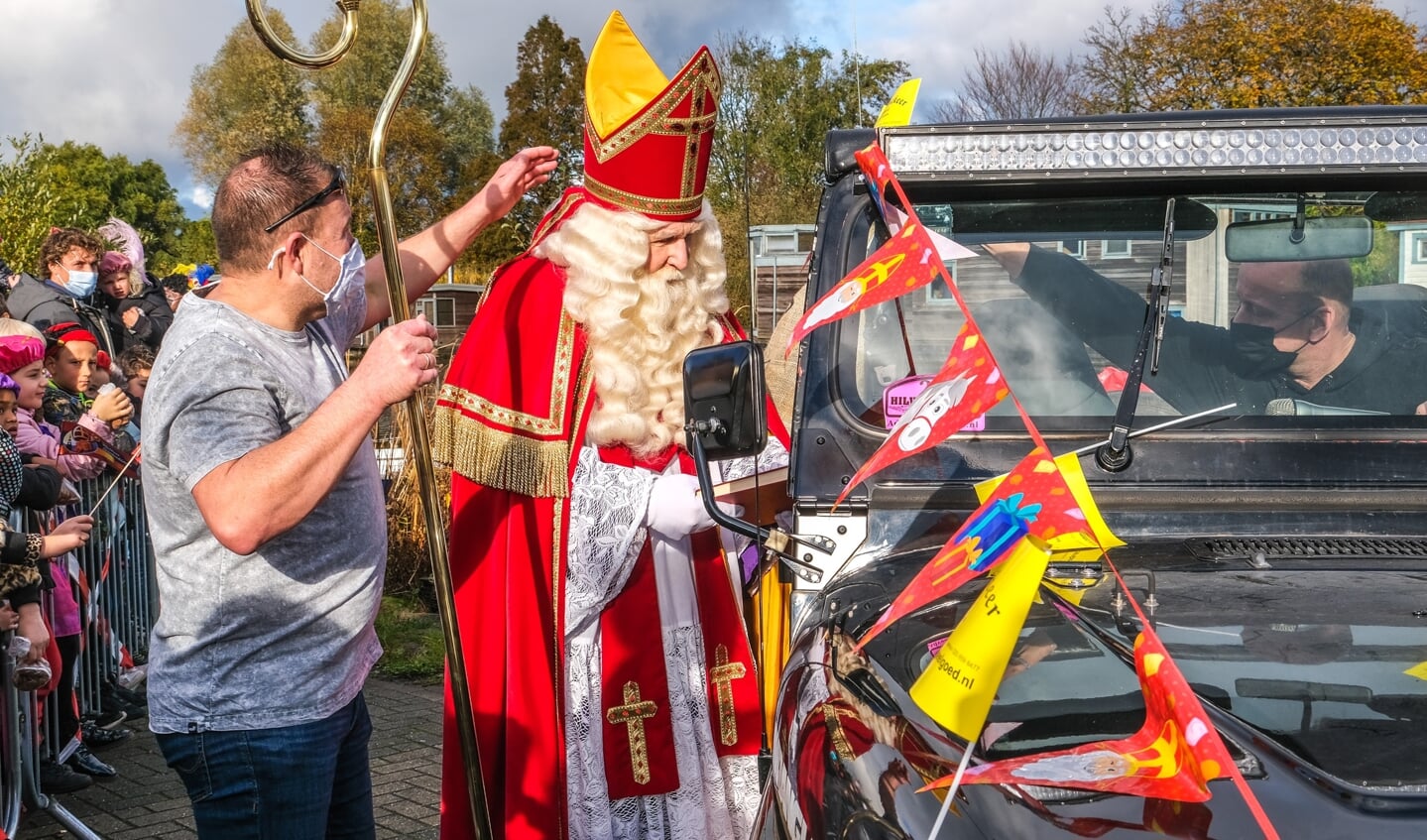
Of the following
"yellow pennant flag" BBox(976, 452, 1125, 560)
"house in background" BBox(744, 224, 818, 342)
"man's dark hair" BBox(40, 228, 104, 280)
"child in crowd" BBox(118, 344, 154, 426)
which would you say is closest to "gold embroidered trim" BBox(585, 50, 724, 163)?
"yellow pennant flag" BBox(976, 452, 1125, 560)

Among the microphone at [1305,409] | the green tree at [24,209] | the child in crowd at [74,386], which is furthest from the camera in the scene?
the green tree at [24,209]

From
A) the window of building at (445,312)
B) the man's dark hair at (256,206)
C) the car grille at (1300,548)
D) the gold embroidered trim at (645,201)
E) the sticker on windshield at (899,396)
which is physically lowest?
the car grille at (1300,548)

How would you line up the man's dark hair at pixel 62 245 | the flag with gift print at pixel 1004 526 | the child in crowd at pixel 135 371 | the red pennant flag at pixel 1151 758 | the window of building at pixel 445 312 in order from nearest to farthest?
the red pennant flag at pixel 1151 758 < the flag with gift print at pixel 1004 526 < the child in crowd at pixel 135 371 < the man's dark hair at pixel 62 245 < the window of building at pixel 445 312

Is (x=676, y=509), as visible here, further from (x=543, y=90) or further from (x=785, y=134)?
(x=543, y=90)

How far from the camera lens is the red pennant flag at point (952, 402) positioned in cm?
200

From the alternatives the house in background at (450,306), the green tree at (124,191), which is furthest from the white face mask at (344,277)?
the green tree at (124,191)

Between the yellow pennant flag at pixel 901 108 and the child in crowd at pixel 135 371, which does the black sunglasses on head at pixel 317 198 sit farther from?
the child in crowd at pixel 135 371

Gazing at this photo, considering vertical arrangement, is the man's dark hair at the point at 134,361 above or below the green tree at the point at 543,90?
below

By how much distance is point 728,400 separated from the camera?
2.50 metres

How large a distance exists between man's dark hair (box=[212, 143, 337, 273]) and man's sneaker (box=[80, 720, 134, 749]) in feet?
13.9

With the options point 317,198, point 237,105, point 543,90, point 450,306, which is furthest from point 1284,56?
point 237,105

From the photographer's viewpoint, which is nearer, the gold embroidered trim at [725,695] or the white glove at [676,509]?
the white glove at [676,509]

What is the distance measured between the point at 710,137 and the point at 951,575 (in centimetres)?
214

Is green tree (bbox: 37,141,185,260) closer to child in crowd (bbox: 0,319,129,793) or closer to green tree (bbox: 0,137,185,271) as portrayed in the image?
green tree (bbox: 0,137,185,271)
